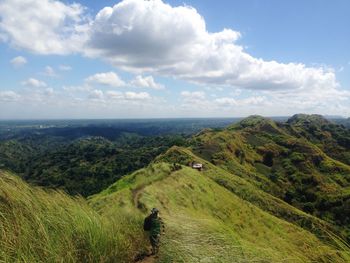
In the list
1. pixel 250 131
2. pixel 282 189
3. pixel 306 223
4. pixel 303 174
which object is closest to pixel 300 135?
pixel 250 131

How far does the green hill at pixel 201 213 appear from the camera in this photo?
4723 millimetres

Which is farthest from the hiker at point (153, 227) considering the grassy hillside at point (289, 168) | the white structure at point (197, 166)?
the grassy hillside at point (289, 168)

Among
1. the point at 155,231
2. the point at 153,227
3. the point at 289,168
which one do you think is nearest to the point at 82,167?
the point at 289,168

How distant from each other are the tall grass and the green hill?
0.02 metres

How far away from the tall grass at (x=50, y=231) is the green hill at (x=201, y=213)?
0.02 meters

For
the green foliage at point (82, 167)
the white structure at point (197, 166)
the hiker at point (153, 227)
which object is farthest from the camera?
the green foliage at point (82, 167)

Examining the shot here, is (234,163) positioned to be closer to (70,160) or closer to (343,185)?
(343,185)

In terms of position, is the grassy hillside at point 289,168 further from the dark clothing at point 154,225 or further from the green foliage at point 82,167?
the dark clothing at point 154,225

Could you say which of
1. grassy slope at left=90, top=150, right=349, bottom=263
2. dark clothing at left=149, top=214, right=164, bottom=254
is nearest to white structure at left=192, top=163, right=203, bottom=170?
grassy slope at left=90, top=150, right=349, bottom=263

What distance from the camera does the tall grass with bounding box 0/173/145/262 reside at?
473cm

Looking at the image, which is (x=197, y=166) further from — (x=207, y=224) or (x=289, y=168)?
(x=207, y=224)

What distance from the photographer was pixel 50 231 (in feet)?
17.4

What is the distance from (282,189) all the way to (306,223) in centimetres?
3613

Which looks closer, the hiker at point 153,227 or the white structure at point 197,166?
the hiker at point 153,227
